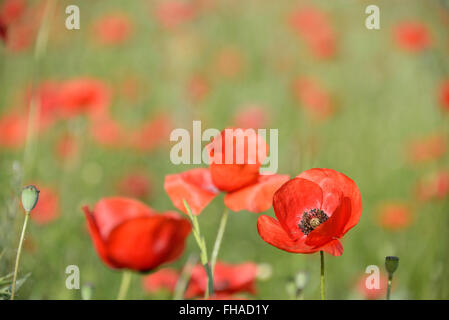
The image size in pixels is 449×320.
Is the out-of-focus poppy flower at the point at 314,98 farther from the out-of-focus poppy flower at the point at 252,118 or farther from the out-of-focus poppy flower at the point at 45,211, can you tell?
the out-of-focus poppy flower at the point at 45,211

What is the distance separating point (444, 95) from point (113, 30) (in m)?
1.21

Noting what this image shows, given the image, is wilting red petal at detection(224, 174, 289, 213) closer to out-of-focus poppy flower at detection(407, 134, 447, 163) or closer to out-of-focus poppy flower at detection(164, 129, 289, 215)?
out-of-focus poppy flower at detection(164, 129, 289, 215)

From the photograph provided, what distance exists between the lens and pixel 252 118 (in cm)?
190

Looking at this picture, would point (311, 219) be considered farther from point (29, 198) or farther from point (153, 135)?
point (153, 135)

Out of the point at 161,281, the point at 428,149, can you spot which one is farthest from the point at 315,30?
the point at 161,281

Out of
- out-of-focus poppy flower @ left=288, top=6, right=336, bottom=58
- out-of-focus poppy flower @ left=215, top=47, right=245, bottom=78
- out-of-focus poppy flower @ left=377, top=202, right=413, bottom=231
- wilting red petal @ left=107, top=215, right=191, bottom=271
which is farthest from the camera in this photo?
out-of-focus poppy flower @ left=215, top=47, right=245, bottom=78

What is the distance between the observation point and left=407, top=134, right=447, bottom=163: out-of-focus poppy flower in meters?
1.43

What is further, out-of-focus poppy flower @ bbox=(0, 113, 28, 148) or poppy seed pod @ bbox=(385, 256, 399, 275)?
out-of-focus poppy flower @ bbox=(0, 113, 28, 148)

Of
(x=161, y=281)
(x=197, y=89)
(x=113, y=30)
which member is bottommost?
(x=161, y=281)

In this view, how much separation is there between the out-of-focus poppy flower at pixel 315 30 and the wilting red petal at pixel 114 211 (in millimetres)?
1479

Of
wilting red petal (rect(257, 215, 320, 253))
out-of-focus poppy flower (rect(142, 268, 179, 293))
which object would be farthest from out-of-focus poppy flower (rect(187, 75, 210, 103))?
wilting red petal (rect(257, 215, 320, 253))

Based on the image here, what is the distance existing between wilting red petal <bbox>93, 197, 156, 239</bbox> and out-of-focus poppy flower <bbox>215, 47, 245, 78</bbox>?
4.99ft

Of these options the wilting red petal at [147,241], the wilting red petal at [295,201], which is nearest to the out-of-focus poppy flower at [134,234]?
the wilting red petal at [147,241]
